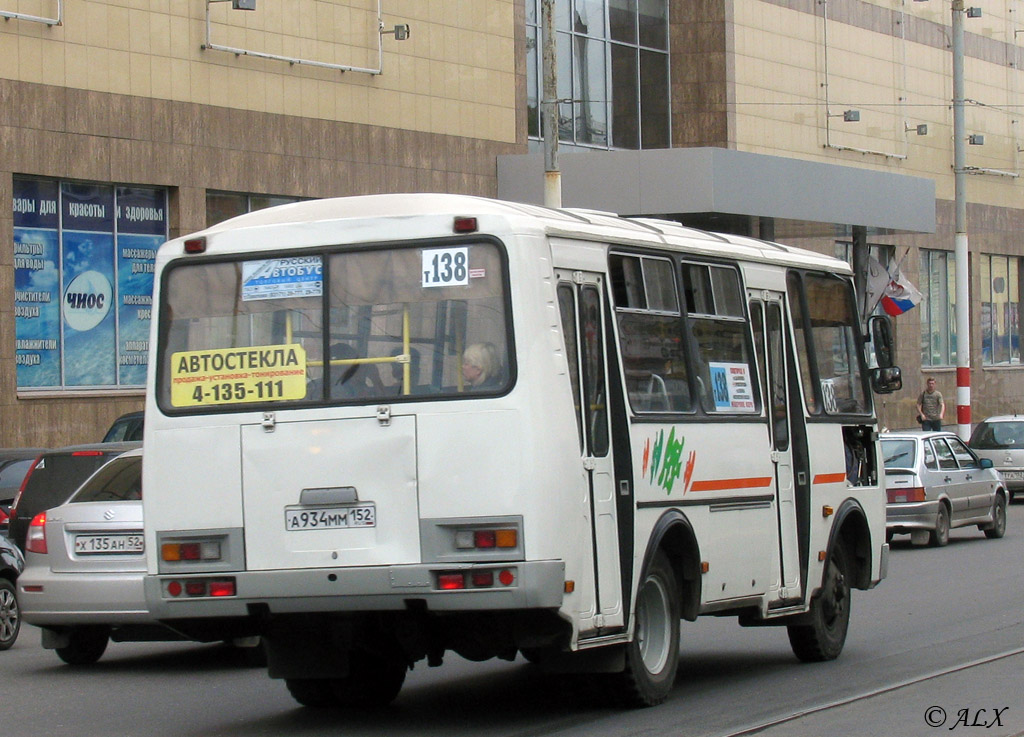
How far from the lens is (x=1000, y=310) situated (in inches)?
2088

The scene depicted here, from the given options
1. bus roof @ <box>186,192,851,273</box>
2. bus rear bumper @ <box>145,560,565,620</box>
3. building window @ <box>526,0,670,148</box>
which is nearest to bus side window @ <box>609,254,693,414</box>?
bus roof @ <box>186,192,851,273</box>

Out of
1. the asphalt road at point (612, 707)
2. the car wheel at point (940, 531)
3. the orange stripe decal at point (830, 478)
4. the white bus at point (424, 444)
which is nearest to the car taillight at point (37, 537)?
the asphalt road at point (612, 707)

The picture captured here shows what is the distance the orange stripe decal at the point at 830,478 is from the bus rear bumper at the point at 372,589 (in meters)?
3.80

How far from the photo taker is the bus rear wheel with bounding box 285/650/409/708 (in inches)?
398

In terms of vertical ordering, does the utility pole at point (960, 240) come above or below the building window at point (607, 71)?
below

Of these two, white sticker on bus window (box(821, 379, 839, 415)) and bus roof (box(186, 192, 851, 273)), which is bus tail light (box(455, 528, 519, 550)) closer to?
bus roof (box(186, 192, 851, 273))

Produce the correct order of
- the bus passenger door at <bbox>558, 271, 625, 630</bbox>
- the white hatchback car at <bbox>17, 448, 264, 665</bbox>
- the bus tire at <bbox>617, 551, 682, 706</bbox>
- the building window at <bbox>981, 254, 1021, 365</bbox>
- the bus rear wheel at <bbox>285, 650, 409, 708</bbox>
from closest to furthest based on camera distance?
→ the bus passenger door at <bbox>558, 271, 625, 630</bbox> → the bus tire at <bbox>617, 551, 682, 706</bbox> → the bus rear wheel at <bbox>285, 650, 409, 708</bbox> → the white hatchback car at <bbox>17, 448, 264, 665</bbox> → the building window at <bbox>981, 254, 1021, 365</bbox>

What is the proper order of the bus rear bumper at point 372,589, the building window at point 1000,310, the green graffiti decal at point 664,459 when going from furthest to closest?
the building window at point 1000,310 < the green graffiti decal at point 664,459 < the bus rear bumper at point 372,589

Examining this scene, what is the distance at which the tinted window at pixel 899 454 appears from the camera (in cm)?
2180

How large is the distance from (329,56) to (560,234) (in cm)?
2193

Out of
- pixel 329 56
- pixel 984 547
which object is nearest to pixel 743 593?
pixel 984 547

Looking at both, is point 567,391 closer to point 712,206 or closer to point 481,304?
point 481,304

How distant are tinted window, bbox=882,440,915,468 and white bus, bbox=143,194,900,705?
39.6 feet

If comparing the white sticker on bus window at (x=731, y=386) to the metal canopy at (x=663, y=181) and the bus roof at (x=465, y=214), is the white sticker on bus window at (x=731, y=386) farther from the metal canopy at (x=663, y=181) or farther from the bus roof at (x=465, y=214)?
the metal canopy at (x=663, y=181)
